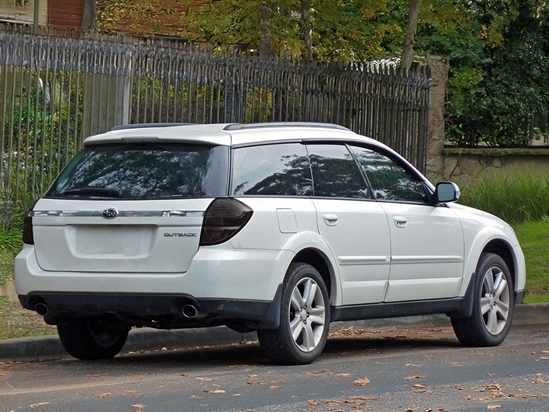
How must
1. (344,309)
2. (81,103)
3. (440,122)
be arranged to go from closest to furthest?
(344,309) < (81,103) < (440,122)

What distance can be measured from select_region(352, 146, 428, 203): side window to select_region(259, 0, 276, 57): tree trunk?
7.67m

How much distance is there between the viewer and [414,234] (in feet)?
30.8

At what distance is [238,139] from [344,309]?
1.42 meters

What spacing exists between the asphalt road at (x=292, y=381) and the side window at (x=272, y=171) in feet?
3.79

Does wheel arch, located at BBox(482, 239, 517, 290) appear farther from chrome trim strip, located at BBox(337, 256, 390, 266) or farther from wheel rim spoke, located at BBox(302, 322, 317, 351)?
wheel rim spoke, located at BBox(302, 322, 317, 351)

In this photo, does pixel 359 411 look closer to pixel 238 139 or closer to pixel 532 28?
pixel 238 139

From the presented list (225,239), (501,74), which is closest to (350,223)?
(225,239)

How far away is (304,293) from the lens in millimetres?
8383

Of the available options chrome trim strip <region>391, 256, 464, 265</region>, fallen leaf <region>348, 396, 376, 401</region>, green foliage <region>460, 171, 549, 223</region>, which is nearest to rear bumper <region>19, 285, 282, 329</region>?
fallen leaf <region>348, 396, 376, 401</region>

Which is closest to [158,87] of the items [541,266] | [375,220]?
[541,266]

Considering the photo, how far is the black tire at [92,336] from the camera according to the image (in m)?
8.89

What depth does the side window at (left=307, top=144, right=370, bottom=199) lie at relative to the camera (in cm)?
883

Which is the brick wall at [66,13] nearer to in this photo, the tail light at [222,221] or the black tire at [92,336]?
the black tire at [92,336]

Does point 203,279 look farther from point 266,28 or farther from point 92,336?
point 266,28
